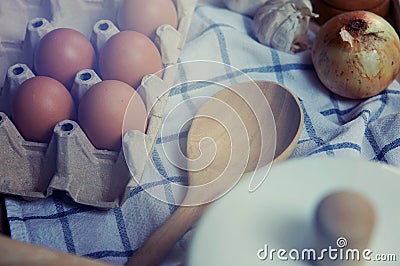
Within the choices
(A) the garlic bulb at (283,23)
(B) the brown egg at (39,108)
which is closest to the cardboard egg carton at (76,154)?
Answer: (B) the brown egg at (39,108)

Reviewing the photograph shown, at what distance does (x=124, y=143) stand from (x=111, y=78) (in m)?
0.07

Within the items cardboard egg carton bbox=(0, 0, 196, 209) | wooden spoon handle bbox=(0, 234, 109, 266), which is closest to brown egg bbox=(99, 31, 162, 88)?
cardboard egg carton bbox=(0, 0, 196, 209)

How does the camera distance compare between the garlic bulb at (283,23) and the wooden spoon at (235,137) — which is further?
the garlic bulb at (283,23)

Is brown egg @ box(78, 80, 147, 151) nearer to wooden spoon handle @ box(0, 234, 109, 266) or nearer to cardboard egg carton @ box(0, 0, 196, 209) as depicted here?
cardboard egg carton @ box(0, 0, 196, 209)

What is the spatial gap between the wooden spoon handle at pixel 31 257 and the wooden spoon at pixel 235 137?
21cm

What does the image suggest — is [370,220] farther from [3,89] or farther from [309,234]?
[3,89]

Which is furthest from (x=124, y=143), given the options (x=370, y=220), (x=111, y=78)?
(x=370, y=220)

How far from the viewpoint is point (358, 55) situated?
53 centimetres

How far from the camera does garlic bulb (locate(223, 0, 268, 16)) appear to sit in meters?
0.62

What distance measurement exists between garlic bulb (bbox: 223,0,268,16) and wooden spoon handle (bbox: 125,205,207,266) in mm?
264

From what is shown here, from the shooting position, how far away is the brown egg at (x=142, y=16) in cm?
53

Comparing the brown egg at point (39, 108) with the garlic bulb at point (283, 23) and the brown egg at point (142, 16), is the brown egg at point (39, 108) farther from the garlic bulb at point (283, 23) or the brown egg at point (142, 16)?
the garlic bulb at point (283, 23)

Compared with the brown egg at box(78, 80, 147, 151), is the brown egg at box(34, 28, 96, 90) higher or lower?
higher

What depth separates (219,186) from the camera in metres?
0.47
